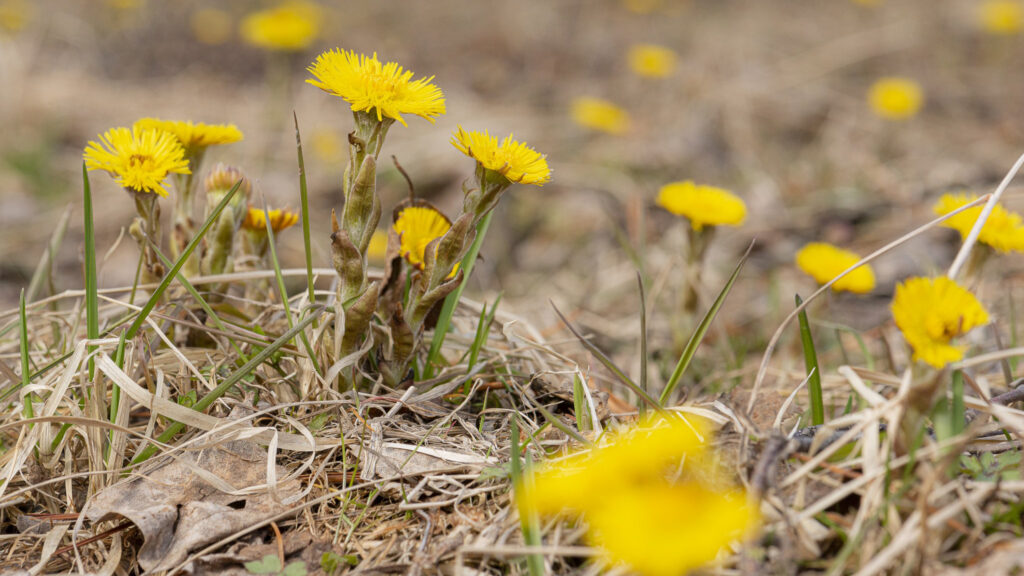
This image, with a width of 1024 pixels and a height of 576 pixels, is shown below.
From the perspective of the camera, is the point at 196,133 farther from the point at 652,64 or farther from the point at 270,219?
the point at 652,64

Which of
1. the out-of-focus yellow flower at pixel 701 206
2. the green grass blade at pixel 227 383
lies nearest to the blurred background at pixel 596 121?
the out-of-focus yellow flower at pixel 701 206

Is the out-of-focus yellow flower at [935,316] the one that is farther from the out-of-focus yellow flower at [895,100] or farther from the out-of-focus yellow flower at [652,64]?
the out-of-focus yellow flower at [652,64]

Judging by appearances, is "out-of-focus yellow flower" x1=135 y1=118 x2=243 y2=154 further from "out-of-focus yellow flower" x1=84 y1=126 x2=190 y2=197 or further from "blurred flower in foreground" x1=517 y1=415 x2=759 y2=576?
"blurred flower in foreground" x1=517 y1=415 x2=759 y2=576

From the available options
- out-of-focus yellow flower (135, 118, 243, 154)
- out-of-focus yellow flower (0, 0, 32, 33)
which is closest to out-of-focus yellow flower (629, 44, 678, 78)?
out-of-focus yellow flower (135, 118, 243, 154)

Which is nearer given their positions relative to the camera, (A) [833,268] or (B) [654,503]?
(B) [654,503]

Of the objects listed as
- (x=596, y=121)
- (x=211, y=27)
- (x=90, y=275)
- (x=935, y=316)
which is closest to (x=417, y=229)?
(x=90, y=275)

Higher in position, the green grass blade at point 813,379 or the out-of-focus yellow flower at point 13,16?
the out-of-focus yellow flower at point 13,16

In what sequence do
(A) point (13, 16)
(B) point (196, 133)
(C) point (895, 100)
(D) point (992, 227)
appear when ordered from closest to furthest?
1. (B) point (196, 133)
2. (D) point (992, 227)
3. (C) point (895, 100)
4. (A) point (13, 16)
